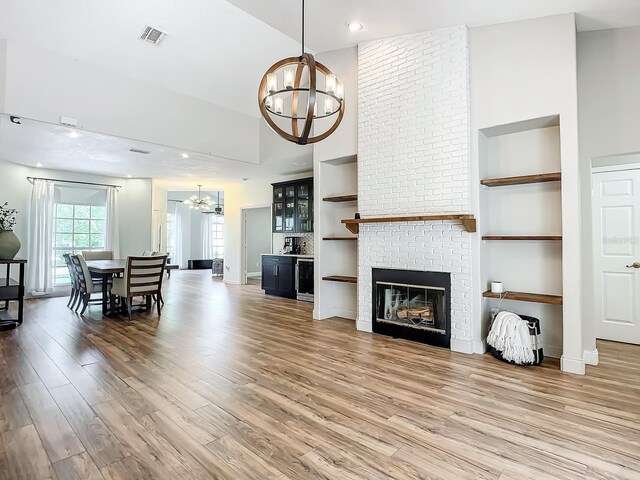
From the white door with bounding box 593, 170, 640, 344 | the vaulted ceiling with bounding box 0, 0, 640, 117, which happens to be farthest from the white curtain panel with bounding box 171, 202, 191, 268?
the white door with bounding box 593, 170, 640, 344

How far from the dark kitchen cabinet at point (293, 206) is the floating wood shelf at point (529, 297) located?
4130mm

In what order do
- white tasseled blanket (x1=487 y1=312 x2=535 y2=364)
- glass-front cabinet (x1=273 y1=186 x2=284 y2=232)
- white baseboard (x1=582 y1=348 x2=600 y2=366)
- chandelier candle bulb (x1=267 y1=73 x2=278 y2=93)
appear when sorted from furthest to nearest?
glass-front cabinet (x1=273 y1=186 x2=284 y2=232)
white baseboard (x1=582 y1=348 x2=600 y2=366)
white tasseled blanket (x1=487 y1=312 x2=535 y2=364)
chandelier candle bulb (x1=267 y1=73 x2=278 y2=93)

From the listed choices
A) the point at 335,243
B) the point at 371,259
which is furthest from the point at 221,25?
the point at 371,259

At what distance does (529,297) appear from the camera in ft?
11.4

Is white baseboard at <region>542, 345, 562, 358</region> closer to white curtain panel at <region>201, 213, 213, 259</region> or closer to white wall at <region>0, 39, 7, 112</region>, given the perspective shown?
white wall at <region>0, 39, 7, 112</region>

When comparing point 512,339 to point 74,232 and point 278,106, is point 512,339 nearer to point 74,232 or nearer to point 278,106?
point 278,106

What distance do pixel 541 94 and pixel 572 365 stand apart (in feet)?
8.61

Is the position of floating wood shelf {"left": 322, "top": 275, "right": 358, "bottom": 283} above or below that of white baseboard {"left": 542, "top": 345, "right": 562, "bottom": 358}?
above

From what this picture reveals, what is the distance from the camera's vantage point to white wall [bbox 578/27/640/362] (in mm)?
3389

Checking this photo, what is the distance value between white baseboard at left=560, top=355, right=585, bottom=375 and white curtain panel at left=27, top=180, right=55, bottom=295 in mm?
9315

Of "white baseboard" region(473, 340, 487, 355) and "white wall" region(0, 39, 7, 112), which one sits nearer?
"white baseboard" region(473, 340, 487, 355)

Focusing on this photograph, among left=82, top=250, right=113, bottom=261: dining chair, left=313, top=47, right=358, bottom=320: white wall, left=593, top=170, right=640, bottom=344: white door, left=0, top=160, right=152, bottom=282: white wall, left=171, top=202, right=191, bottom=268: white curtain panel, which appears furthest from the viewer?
left=171, top=202, right=191, bottom=268: white curtain panel

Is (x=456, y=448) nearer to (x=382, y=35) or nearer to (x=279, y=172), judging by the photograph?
(x=382, y=35)

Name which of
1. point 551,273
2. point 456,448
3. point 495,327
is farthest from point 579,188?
point 456,448
